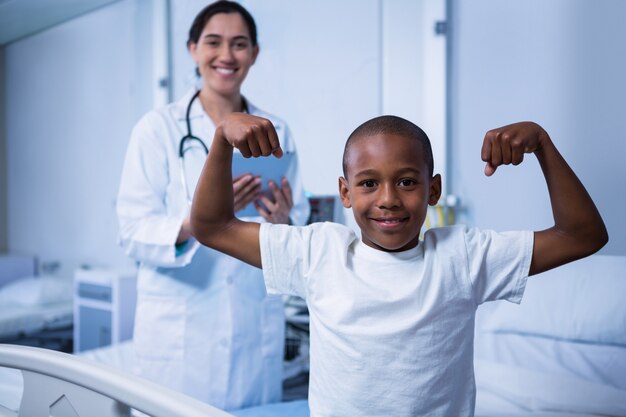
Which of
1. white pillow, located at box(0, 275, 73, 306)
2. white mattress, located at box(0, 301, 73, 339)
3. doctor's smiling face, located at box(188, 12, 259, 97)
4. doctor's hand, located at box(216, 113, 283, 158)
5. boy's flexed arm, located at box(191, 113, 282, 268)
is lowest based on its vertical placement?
white mattress, located at box(0, 301, 73, 339)

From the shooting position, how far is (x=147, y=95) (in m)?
3.21

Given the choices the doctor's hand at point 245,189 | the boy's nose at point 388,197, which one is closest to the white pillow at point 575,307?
the doctor's hand at point 245,189

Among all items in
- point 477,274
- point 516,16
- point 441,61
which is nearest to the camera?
point 477,274

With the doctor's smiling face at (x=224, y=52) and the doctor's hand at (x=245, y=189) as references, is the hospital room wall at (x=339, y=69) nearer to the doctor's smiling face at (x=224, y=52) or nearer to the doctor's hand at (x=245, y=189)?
the doctor's smiling face at (x=224, y=52)

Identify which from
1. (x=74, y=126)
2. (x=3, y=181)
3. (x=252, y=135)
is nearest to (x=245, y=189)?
(x=252, y=135)

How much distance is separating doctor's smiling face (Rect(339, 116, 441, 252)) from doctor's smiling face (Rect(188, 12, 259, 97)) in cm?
78

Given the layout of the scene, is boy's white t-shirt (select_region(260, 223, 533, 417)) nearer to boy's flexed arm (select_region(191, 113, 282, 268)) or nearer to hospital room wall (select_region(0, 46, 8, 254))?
boy's flexed arm (select_region(191, 113, 282, 268))

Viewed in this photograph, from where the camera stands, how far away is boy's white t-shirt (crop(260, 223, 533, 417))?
81 centimetres

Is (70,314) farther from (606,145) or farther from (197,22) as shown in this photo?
(606,145)

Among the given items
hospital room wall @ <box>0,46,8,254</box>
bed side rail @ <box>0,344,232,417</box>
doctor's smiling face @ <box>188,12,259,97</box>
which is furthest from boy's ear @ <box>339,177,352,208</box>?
hospital room wall @ <box>0,46,8,254</box>

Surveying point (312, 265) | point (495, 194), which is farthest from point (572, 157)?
point (312, 265)

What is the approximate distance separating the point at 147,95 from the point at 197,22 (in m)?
1.69

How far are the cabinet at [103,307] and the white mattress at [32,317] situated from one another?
14 centimetres

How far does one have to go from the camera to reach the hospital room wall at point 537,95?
165 centimetres
